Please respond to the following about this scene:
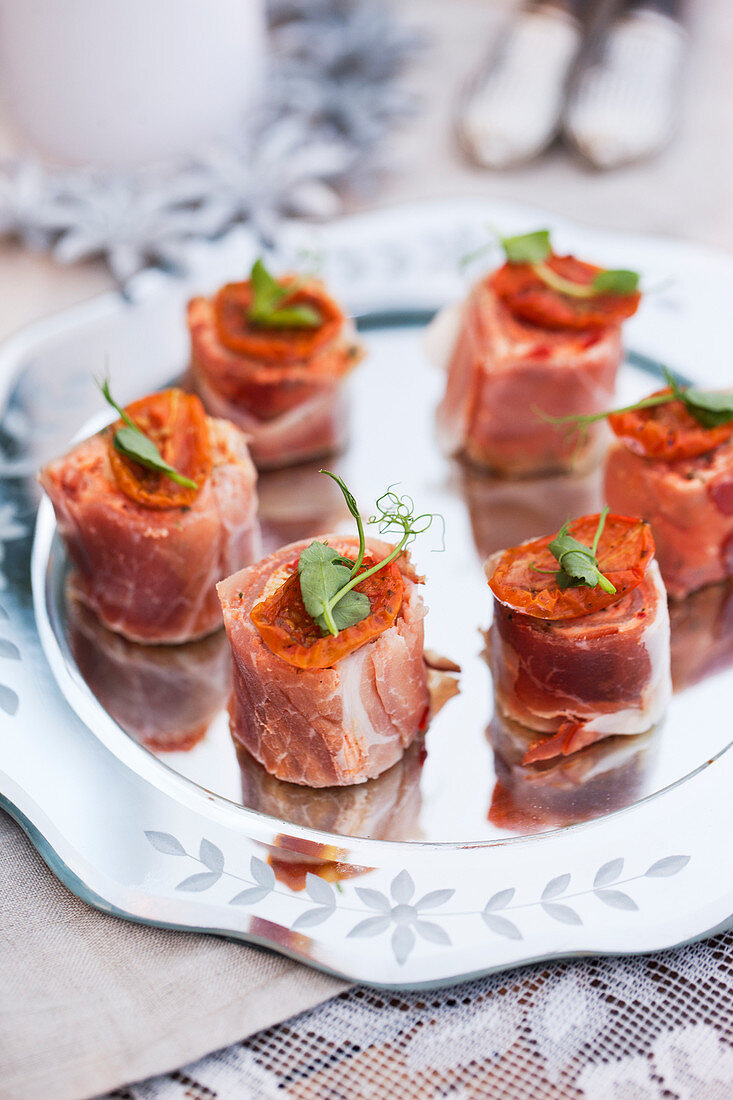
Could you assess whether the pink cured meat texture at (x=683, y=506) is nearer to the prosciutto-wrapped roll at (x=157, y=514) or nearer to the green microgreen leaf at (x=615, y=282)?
the green microgreen leaf at (x=615, y=282)

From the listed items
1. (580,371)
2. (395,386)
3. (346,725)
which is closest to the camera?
(346,725)

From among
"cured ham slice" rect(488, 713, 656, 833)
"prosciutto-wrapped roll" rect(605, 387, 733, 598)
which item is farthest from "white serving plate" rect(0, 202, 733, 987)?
"prosciutto-wrapped roll" rect(605, 387, 733, 598)

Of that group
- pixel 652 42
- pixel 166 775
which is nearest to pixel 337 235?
pixel 652 42

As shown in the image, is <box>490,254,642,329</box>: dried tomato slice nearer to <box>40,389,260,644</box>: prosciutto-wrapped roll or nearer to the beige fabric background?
<box>40,389,260,644</box>: prosciutto-wrapped roll

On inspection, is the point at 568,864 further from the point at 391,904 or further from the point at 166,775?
the point at 166,775

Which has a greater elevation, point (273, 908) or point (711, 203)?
point (711, 203)
